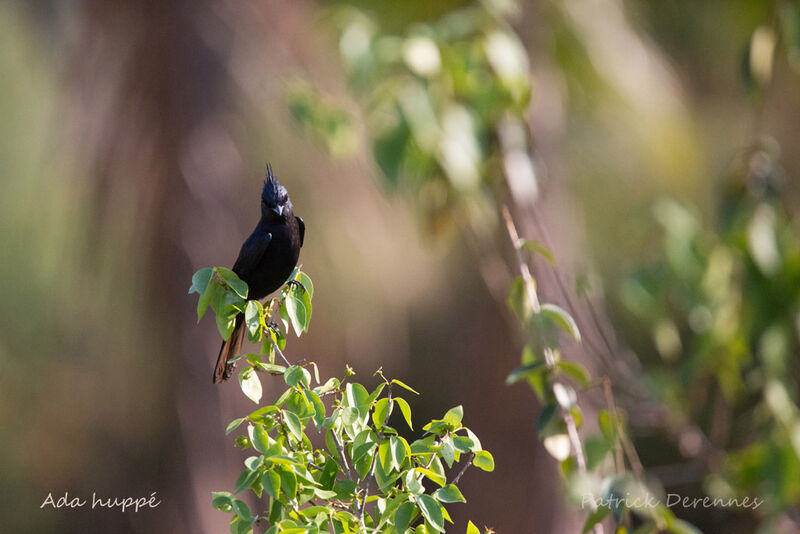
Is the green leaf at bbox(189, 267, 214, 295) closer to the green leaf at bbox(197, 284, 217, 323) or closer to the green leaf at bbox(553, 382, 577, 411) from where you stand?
the green leaf at bbox(197, 284, 217, 323)

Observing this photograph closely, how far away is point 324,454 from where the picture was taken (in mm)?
1802

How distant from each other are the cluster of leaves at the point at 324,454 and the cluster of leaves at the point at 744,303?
172 centimetres

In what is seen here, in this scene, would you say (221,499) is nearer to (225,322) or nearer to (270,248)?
(225,322)

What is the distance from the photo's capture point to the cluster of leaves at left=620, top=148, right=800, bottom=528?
9.84 feet

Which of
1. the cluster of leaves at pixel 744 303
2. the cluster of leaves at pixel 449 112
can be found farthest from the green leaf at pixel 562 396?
the cluster of leaves at pixel 744 303

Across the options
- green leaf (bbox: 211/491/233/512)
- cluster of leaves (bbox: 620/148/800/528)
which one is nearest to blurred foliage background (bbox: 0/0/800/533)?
cluster of leaves (bbox: 620/148/800/528)

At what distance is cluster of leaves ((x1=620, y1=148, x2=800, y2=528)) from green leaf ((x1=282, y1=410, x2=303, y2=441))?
1.92 meters

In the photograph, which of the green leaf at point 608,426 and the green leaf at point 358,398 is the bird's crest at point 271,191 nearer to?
the green leaf at point 358,398

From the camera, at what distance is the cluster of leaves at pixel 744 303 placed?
3.00 meters

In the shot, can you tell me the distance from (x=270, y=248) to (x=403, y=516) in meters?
1.27

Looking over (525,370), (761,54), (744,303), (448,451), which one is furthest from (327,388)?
(761,54)

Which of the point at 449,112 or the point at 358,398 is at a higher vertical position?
the point at 449,112

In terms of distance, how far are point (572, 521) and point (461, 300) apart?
3682 mm

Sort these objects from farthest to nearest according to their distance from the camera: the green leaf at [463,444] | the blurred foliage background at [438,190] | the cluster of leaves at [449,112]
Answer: the blurred foliage background at [438,190] < the cluster of leaves at [449,112] < the green leaf at [463,444]
